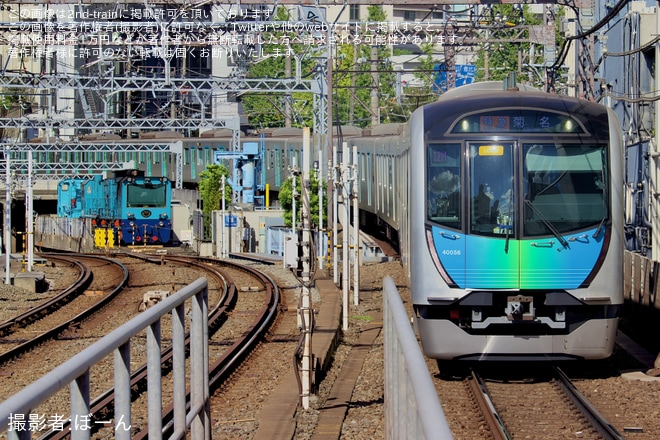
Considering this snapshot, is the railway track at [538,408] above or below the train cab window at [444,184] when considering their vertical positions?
below

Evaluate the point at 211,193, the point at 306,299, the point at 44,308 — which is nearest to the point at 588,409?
the point at 306,299

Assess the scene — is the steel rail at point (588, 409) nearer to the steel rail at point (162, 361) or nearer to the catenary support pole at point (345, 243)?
the steel rail at point (162, 361)

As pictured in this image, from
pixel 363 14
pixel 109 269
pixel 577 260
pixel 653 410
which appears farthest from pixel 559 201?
pixel 363 14

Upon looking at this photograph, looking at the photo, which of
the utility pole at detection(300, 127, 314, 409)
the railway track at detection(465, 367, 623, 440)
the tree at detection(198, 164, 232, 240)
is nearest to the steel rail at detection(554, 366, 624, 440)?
the railway track at detection(465, 367, 623, 440)

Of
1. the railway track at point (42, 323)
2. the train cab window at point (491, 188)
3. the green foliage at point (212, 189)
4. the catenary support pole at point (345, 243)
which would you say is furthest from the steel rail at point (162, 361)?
the green foliage at point (212, 189)

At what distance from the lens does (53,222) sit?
45.1m

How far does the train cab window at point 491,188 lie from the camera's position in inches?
370

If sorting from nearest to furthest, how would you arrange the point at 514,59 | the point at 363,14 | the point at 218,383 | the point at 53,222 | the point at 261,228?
the point at 218,383 → the point at 261,228 → the point at 53,222 → the point at 514,59 → the point at 363,14

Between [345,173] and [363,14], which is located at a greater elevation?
[363,14]

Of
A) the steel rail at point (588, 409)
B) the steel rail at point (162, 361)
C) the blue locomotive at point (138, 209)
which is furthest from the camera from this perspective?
the blue locomotive at point (138, 209)

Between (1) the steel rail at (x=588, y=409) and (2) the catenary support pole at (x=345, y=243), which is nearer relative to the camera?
(1) the steel rail at (x=588, y=409)

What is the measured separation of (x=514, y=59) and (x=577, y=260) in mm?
49986

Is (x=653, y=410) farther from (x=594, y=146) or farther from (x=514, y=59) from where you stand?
(x=514, y=59)

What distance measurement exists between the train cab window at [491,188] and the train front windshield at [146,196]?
29308mm
